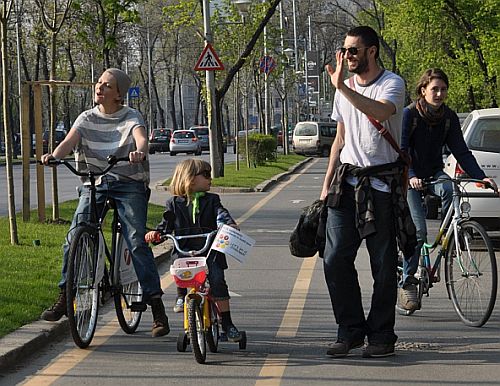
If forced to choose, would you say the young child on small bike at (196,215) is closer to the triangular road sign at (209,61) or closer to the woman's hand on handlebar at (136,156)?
the woman's hand on handlebar at (136,156)

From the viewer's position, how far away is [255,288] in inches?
431

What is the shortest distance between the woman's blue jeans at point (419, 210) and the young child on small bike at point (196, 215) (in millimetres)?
1838

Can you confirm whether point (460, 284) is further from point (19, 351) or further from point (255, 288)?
point (19, 351)

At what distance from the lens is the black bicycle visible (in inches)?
303

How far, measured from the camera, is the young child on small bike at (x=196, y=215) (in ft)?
25.5

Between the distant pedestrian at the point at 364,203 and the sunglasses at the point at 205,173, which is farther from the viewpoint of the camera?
the sunglasses at the point at 205,173

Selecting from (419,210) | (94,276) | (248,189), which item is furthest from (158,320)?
(248,189)

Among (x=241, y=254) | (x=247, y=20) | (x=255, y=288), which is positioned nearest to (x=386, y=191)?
(x=241, y=254)

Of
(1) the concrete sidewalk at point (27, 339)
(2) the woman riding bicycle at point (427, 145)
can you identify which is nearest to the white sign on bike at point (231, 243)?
(1) the concrete sidewalk at point (27, 339)

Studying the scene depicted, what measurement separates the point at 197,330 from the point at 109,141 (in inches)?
66.3

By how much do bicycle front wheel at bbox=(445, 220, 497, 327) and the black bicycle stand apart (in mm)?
2312

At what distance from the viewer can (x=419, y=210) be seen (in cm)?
920

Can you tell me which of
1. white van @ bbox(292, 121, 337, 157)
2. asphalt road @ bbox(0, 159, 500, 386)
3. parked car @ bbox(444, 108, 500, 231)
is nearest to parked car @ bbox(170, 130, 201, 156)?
white van @ bbox(292, 121, 337, 157)

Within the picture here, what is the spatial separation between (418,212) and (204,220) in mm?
2075
